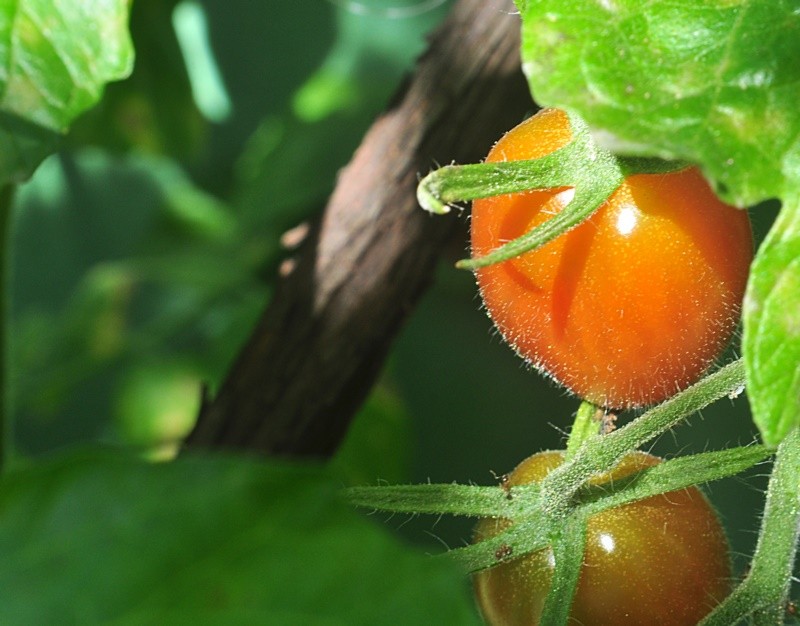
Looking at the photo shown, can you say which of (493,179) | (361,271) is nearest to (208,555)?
(493,179)

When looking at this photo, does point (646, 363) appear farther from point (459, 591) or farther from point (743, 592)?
point (459, 591)

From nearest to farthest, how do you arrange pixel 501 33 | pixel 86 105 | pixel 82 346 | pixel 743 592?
pixel 743 592, pixel 86 105, pixel 501 33, pixel 82 346

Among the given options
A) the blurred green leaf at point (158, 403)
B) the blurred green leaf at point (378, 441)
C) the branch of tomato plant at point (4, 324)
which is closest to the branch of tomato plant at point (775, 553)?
the branch of tomato plant at point (4, 324)

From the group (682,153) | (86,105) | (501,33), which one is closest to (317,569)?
(682,153)

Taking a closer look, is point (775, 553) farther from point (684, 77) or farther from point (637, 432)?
point (684, 77)

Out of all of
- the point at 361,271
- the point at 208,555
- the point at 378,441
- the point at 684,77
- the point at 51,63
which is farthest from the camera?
the point at 378,441

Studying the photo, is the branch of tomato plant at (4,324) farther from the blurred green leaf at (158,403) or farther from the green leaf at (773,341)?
the green leaf at (773,341)
